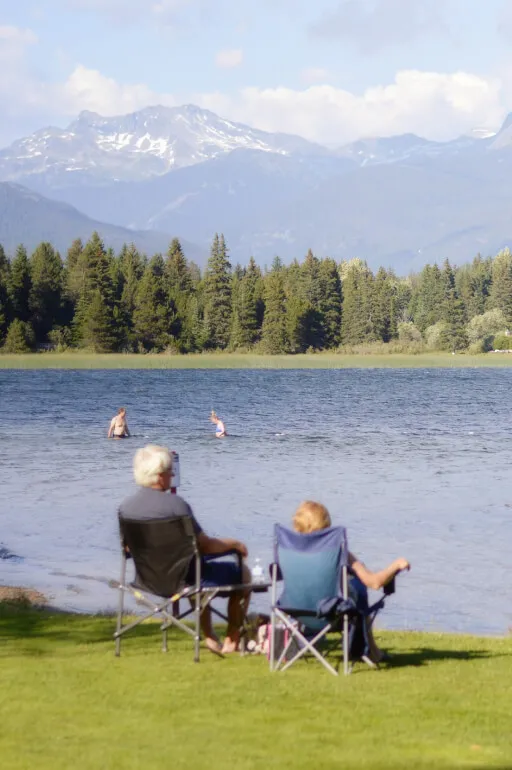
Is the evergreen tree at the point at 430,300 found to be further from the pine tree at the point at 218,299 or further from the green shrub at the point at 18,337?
the green shrub at the point at 18,337

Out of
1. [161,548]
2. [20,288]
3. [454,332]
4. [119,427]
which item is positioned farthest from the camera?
[454,332]

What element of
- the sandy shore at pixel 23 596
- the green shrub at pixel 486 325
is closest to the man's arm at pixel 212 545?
the sandy shore at pixel 23 596

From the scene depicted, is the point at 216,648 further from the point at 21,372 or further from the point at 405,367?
the point at 405,367

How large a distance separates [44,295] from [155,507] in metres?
112

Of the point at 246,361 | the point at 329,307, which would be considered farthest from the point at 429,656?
the point at 329,307

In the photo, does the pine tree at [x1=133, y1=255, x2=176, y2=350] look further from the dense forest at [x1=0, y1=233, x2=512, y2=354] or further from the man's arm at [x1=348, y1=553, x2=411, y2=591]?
the man's arm at [x1=348, y1=553, x2=411, y2=591]

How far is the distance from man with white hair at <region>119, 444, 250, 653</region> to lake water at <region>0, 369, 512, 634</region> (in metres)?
3.16

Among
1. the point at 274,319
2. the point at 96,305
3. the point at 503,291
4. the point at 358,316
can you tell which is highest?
the point at 503,291

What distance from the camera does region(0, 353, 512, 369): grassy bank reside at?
114 m

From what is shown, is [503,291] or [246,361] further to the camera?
[503,291]

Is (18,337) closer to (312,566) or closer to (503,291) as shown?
(503,291)

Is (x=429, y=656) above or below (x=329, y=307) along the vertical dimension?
below

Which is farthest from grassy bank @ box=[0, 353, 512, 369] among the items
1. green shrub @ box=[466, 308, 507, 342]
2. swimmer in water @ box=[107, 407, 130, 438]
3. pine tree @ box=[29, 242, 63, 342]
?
swimmer in water @ box=[107, 407, 130, 438]

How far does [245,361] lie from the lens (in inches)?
4793
